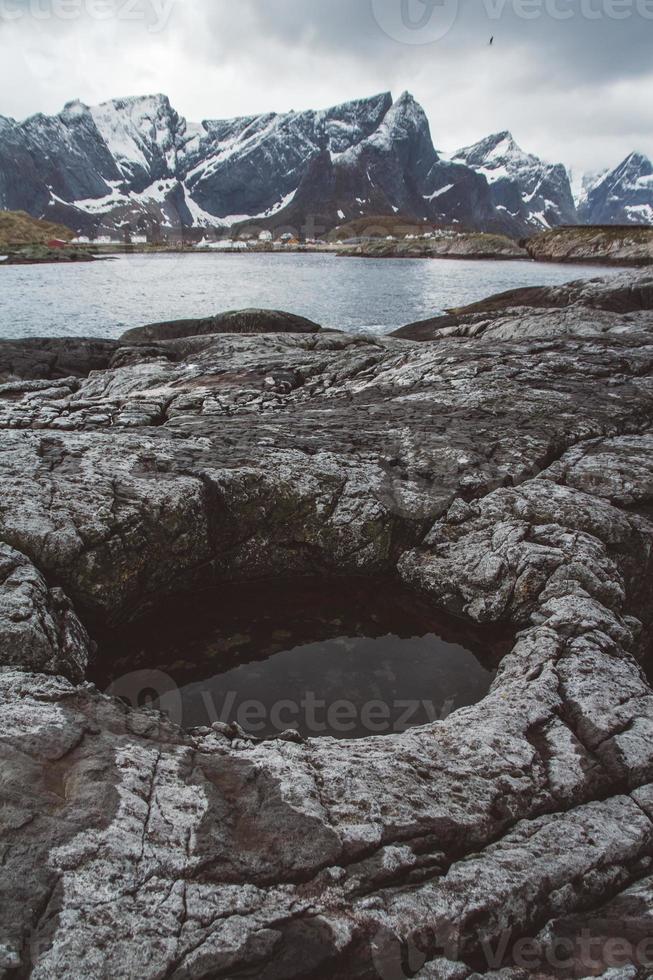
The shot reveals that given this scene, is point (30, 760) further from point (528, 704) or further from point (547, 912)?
point (528, 704)

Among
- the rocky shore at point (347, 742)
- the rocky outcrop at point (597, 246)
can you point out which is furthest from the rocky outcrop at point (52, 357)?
the rocky outcrop at point (597, 246)

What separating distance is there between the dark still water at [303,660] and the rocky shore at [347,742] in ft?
1.68

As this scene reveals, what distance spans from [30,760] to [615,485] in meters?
11.3

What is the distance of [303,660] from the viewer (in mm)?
9508

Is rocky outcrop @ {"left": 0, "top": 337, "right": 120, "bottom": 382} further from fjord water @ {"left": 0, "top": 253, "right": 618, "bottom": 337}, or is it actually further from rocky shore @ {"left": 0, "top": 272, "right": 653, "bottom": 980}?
rocky shore @ {"left": 0, "top": 272, "right": 653, "bottom": 980}

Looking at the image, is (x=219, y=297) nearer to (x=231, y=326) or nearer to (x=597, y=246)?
(x=231, y=326)

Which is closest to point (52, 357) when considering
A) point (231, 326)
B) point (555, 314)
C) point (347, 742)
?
point (231, 326)

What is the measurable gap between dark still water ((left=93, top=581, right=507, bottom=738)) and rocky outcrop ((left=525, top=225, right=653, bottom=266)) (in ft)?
407

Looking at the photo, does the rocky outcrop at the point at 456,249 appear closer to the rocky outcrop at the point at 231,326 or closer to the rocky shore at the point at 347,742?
the rocky outcrop at the point at 231,326

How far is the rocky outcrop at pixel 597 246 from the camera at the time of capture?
119m

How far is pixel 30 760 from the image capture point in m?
5.65

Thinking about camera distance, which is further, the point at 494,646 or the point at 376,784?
the point at 494,646

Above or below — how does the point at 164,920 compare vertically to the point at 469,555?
below

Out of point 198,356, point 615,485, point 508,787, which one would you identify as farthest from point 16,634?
point 198,356
